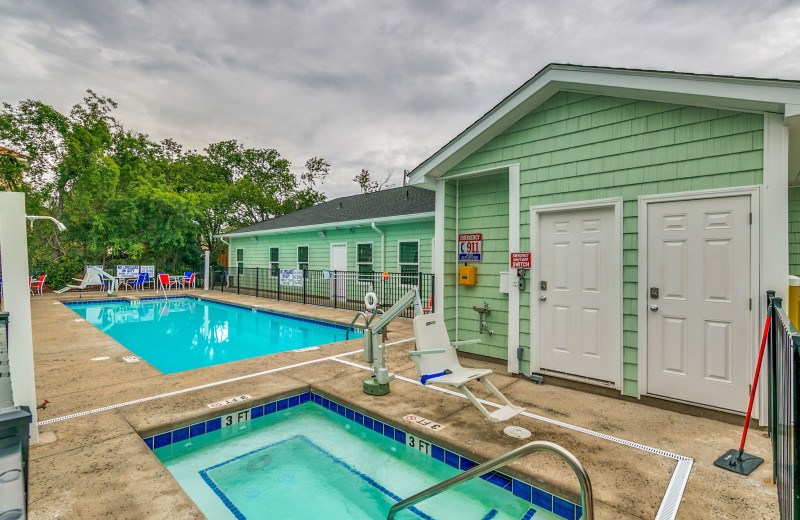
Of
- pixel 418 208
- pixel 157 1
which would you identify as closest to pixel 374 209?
pixel 418 208

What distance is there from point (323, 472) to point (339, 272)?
855 cm

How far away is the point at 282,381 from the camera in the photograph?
14.5 feet

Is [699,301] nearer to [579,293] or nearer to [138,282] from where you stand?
[579,293]

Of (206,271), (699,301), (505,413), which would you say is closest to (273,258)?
(206,271)

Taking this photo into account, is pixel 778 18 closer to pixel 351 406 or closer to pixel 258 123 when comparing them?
pixel 351 406

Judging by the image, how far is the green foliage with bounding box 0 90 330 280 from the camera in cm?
1544

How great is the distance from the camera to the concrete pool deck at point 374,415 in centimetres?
225

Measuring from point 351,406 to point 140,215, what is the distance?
17704 mm

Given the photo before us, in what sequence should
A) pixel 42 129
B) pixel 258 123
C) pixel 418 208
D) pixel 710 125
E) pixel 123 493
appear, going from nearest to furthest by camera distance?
pixel 123 493
pixel 710 125
pixel 418 208
pixel 42 129
pixel 258 123

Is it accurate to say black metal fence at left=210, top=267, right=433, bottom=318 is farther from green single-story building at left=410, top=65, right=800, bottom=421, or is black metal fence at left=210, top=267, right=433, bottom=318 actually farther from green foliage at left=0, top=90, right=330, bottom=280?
green foliage at left=0, top=90, right=330, bottom=280

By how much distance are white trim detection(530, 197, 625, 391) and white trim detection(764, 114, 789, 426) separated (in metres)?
1.06

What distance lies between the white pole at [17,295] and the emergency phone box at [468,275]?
14.7ft

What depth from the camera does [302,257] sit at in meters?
14.5

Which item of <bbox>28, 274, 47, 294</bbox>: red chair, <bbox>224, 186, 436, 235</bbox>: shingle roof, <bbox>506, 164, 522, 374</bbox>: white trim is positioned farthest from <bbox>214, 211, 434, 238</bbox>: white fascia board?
<bbox>28, 274, 47, 294</bbox>: red chair
